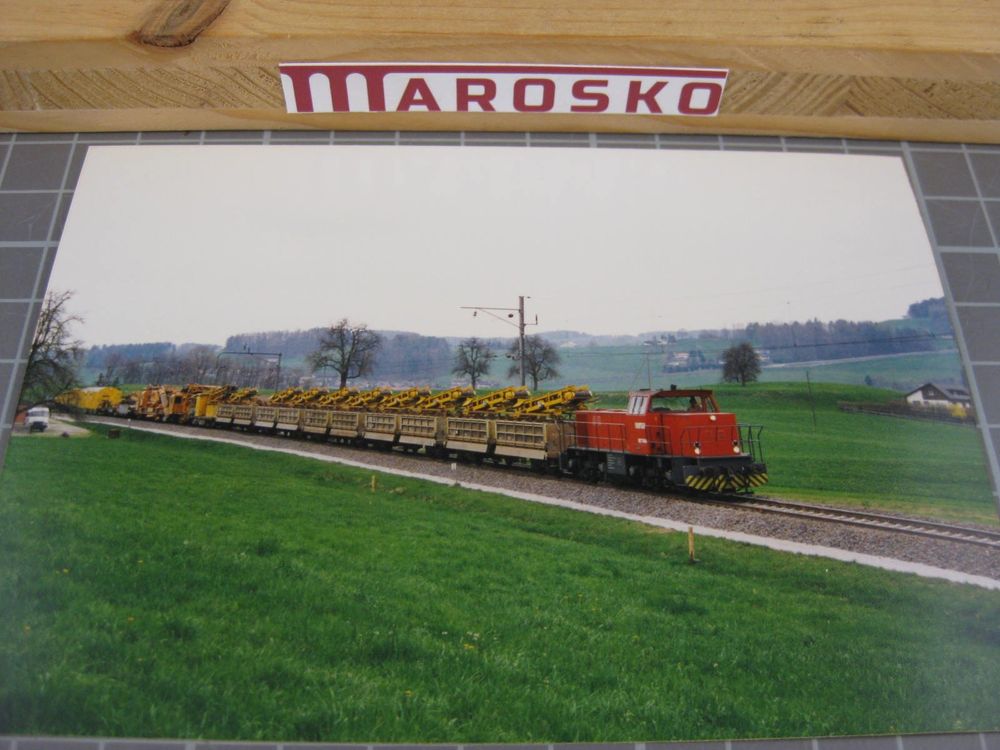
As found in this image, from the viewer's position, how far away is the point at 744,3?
86.8 inches

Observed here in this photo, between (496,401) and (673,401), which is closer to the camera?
(673,401)

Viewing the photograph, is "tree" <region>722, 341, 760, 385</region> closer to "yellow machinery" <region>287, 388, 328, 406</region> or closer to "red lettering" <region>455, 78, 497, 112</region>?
"red lettering" <region>455, 78, 497, 112</region>

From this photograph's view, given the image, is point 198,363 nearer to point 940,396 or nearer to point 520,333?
point 520,333

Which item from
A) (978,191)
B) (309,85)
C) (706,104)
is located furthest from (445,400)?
(978,191)

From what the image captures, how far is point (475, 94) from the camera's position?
2455 millimetres

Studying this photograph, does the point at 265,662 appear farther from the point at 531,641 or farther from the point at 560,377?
the point at 560,377

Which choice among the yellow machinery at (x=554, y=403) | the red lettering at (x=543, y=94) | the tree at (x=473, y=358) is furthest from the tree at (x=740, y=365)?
the red lettering at (x=543, y=94)

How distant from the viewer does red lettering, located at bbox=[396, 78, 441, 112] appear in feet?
7.94

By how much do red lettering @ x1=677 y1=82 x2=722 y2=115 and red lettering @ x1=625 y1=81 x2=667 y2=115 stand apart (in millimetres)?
84

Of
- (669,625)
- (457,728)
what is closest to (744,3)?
(669,625)

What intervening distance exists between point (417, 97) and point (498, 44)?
390mm

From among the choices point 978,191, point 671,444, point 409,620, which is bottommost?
point 409,620

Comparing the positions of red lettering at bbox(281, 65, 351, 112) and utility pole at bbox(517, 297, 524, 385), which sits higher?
red lettering at bbox(281, 65, 351, 112)

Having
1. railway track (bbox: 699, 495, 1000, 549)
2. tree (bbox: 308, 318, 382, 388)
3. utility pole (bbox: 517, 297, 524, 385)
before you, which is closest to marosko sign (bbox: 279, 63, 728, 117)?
utility pole (bbox: 517, 297, 524, 385)
